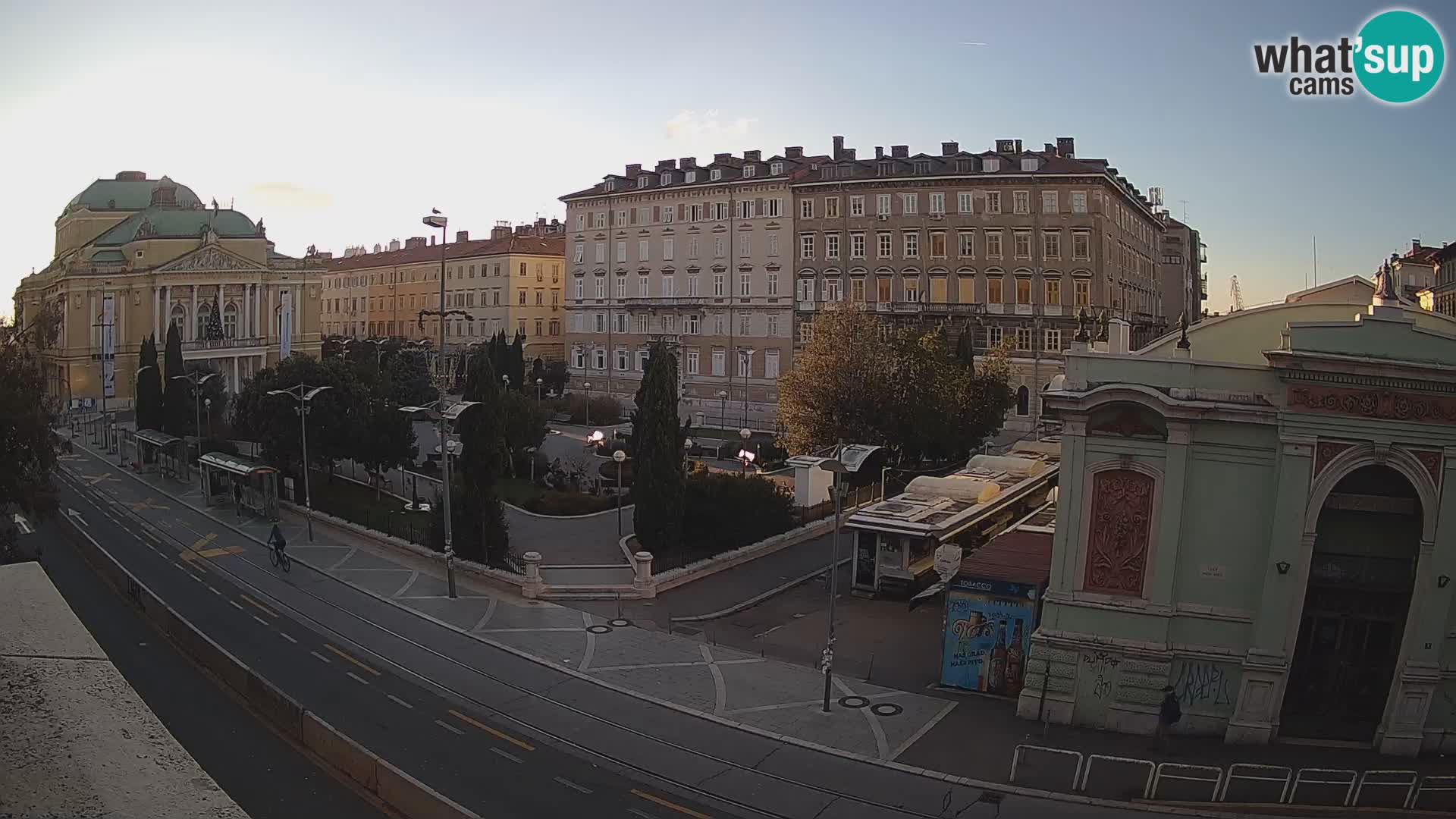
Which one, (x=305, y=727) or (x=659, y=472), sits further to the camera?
(x=659, y=472)

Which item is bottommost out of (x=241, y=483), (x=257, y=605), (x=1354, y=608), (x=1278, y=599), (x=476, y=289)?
(x=257, y=605)

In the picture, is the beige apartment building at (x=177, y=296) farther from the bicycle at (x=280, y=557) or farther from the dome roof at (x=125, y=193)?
the bicycle at (x=280, y=557)

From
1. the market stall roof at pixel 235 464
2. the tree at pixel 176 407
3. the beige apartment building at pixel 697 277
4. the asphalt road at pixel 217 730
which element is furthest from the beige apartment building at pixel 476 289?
the asphalt road at pixel 217 730

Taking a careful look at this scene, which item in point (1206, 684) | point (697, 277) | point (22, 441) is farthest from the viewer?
point (697, 277)

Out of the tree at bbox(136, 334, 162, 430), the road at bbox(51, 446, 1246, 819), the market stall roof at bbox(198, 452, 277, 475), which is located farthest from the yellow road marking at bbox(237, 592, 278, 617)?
the tree at bbox(136, 334, 162, 430)

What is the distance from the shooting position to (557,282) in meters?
107

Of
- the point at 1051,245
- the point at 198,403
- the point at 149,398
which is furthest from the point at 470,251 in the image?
the point at 1051,245

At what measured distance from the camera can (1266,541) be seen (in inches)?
808

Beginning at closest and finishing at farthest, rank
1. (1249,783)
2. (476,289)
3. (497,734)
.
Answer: (1249,783) → (497,734) → (476,289)

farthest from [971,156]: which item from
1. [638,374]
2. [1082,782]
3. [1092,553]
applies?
[1082,782]

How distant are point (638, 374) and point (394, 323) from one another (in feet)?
157

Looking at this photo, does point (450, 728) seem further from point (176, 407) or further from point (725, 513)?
point (176, 407)

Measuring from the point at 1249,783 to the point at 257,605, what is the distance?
25.9 metres

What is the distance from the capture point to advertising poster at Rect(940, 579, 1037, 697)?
76.0 ft
